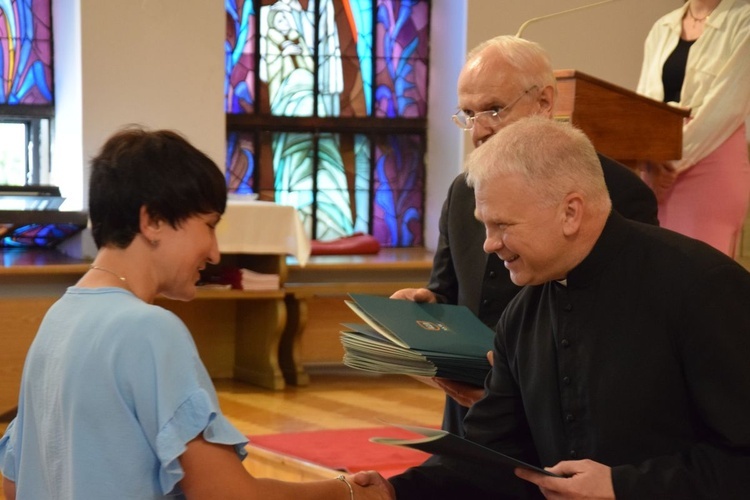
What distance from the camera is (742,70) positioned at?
4.61 m

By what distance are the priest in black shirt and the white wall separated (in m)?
4.93

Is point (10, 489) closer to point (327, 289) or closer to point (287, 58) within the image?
point (327, 289)

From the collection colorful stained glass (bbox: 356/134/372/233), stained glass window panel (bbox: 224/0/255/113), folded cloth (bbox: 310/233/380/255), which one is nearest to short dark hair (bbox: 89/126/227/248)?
folded cloth (bbox: 310/233/380/255)

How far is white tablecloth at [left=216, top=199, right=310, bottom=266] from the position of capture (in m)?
6.69

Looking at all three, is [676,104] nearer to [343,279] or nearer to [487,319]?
[487,319]

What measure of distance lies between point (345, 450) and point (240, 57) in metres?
3.49

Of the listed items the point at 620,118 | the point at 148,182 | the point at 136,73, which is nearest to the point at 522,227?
the point at 148,182

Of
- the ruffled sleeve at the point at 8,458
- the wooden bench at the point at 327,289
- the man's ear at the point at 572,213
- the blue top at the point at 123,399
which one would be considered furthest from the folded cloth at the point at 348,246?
the blue top at the point at 123,399

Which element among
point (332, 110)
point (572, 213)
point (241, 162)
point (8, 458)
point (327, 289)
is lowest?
point (327, 289)

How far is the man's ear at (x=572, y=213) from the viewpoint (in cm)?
204

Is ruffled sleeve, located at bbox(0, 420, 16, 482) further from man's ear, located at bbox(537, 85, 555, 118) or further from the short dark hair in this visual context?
man's ear, located at bbox(537, 85, 555, 118)

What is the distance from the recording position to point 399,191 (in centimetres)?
823

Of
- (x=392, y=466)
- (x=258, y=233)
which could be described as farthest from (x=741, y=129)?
(x=258, y=233)

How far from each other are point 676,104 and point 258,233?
281 cm
